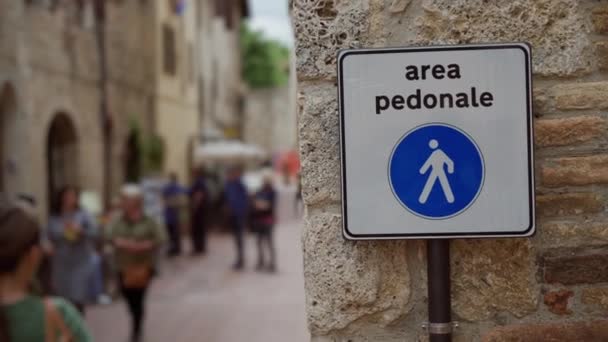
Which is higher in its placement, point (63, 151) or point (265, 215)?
point (63, 151)

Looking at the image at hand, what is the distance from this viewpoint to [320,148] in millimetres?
2766

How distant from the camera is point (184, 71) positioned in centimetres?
2597

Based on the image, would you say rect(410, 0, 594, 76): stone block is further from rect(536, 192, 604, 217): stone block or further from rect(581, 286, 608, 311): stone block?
rect(581, 286, 608, 311): stone block

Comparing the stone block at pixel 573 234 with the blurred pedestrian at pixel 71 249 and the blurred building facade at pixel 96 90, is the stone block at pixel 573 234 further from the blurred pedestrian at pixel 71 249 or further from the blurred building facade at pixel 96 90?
the blurred building facade at pixel 96 90

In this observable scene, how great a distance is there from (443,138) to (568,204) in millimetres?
499

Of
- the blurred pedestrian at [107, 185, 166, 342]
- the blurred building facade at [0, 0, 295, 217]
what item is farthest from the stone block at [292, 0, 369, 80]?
the blurred building facade at [0, 0, 295, 217]

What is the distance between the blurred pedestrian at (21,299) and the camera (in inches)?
103

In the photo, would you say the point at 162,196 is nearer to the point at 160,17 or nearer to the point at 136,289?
the point at 160,17

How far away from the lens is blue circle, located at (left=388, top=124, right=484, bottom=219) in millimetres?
2539

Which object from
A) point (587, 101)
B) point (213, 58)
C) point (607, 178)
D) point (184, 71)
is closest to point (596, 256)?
point (607, 178)

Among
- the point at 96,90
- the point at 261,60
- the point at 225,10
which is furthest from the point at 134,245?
the point at 261,60

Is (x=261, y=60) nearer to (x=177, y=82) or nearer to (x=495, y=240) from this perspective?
(x=177, y=82)

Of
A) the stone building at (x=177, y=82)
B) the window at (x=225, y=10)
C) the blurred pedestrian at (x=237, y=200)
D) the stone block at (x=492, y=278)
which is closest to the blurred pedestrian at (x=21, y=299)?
the stone block at (x=492, y=278)

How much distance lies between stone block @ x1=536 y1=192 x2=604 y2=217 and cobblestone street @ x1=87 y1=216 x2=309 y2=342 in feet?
19.5
